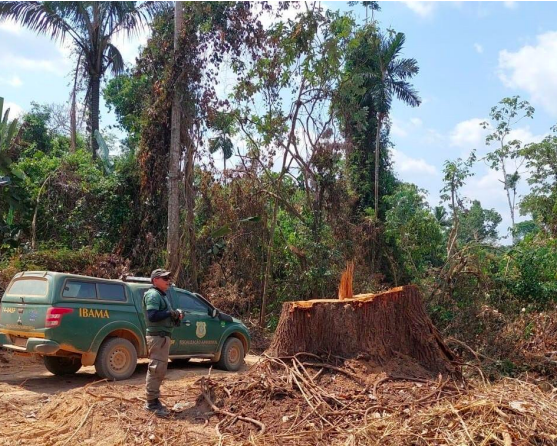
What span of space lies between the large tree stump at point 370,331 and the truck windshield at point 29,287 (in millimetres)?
3822

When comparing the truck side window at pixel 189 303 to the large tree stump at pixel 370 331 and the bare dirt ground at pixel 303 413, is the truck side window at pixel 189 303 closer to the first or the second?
the bare dirt ground at pixel 303 413

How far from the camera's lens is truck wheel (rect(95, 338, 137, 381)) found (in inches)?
361

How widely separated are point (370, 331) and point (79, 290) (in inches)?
184

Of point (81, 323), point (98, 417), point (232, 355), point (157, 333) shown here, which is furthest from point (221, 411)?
point (232, 355)

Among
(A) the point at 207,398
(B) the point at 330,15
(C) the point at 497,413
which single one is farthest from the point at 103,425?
(B) the point at 330,15

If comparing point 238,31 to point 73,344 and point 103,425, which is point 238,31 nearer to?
point 73,344

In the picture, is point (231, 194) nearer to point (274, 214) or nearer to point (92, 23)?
point (274, 214)

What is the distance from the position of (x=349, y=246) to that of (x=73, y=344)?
38.2 feet

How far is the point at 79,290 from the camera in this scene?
30.2 feet

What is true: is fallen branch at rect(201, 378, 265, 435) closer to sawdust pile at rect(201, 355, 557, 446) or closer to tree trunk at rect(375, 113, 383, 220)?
sawdust pile at rect(201, 355, 557, 446)

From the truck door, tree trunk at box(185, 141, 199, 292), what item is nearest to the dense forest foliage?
tree trunk at box(185, 141, 199, 292)

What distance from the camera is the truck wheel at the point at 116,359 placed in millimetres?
9172

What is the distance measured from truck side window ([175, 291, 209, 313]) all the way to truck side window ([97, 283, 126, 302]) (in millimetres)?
1077

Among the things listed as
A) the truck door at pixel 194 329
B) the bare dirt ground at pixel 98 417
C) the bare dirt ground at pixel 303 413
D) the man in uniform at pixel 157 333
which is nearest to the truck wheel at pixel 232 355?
the truck door at pixel 194 329
